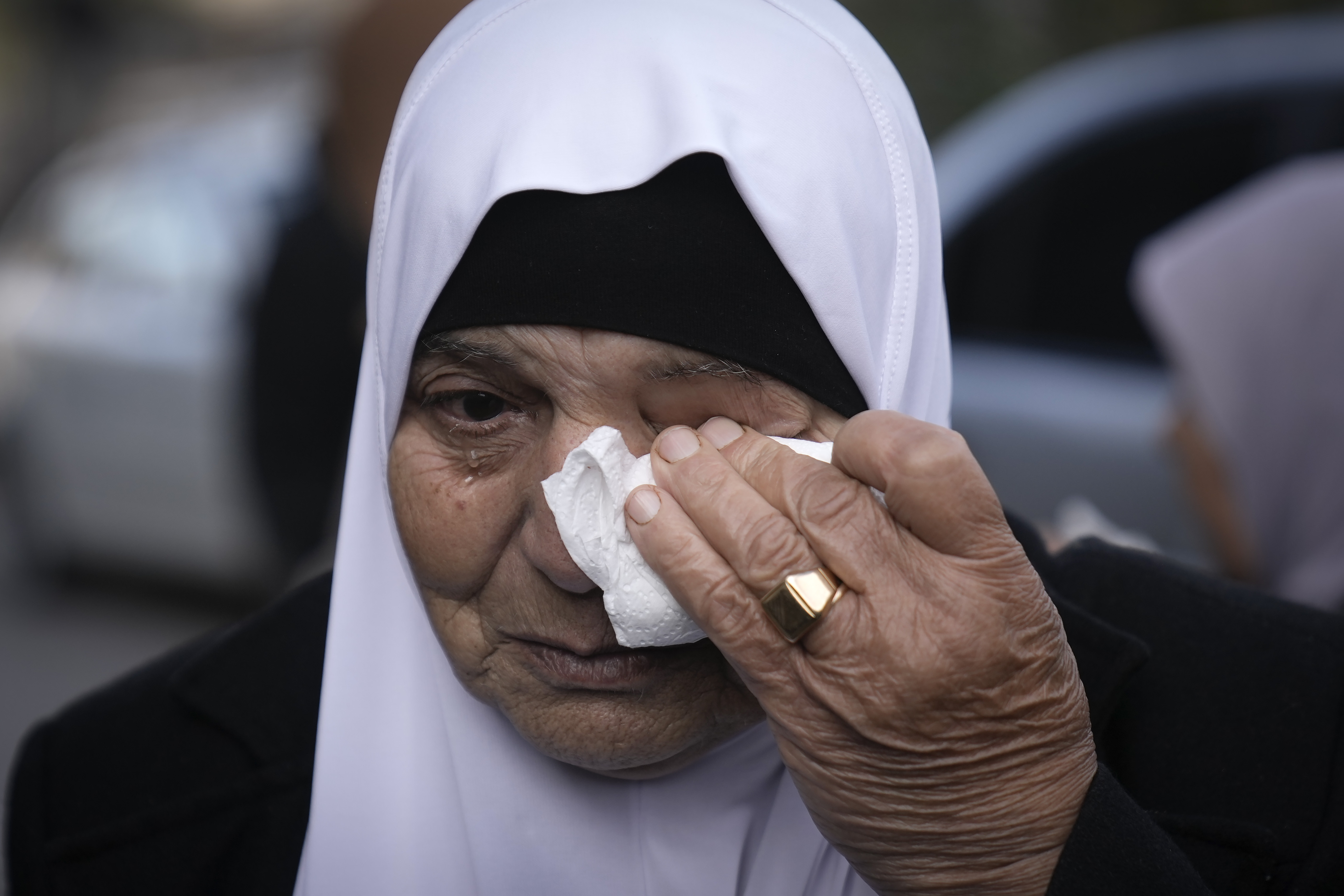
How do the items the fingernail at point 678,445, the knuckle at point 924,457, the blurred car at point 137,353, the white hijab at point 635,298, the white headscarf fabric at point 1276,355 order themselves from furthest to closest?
1. the blurred car at point 137,353
2. the white headscarf fabric at point 1276,355
3. the white hijab at point 635,298
4. the fingernail at point 678,445
5. the knuckle at point 924,457

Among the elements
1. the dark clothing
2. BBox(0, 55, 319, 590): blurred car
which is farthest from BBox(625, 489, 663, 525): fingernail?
BBox(0, 55, 319, 590): blurred car

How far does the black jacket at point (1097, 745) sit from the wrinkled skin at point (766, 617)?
1.43 feet

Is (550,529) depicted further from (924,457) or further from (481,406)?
(924,457)

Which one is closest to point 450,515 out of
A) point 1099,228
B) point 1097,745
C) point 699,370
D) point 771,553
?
point 699,370

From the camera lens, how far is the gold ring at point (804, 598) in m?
1.34

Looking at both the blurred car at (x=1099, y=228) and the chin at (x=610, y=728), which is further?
the blurred car at (x=1099, y=228)

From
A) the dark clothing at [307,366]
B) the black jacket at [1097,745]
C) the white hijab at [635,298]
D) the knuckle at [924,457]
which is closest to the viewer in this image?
the knuckle at [924,457]

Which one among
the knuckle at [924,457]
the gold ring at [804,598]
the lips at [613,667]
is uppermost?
the knuckle at [924,457]

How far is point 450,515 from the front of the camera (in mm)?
1646

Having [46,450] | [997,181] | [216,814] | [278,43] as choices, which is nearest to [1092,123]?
[997,181]

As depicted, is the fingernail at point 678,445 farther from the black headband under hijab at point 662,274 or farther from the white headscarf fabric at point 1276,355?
the white headscarf fabric at point 1276,355

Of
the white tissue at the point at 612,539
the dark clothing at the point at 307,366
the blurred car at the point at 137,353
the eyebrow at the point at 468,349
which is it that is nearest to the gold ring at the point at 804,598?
the white tissue at the point at 612,539

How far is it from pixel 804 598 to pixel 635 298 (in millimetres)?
435

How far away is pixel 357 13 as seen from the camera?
12.0 ft
